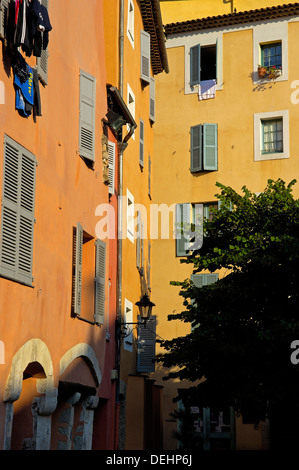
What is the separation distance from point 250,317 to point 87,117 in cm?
580

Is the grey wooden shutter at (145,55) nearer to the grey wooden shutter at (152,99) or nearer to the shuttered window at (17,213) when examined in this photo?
the grey wooden shutter at (152,99)

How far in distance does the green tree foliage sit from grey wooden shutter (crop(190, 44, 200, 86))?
9.43 meters

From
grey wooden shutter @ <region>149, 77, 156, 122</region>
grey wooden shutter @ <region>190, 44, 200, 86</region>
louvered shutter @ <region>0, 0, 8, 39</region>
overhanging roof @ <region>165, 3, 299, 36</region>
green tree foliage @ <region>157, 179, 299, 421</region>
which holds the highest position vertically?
overhanging roof @ <region>165, 3, 299, 36</region>

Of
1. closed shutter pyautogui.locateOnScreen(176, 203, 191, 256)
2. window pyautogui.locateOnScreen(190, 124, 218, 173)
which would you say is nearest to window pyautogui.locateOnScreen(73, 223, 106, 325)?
closed shutter pyautogui.locateOnScreen(176, 203, 191, 256)

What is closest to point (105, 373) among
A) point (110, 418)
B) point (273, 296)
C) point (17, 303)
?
point (110, 418)

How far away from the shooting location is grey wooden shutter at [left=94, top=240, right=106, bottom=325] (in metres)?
16.2

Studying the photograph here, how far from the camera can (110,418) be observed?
1767 centimetres

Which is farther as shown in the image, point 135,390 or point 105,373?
point 135,390

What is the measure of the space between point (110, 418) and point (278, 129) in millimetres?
12642

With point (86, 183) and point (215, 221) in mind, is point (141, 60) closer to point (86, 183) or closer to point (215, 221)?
point (215, 221)

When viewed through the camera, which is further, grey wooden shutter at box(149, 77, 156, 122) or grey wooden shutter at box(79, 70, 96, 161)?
grey wooden shutter at box(149, 77, 156, 122)

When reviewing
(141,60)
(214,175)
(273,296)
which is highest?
(141,60)

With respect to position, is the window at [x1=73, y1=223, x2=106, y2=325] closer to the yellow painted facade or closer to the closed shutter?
the yellow painted facade

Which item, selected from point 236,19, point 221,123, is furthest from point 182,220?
point 236,19
